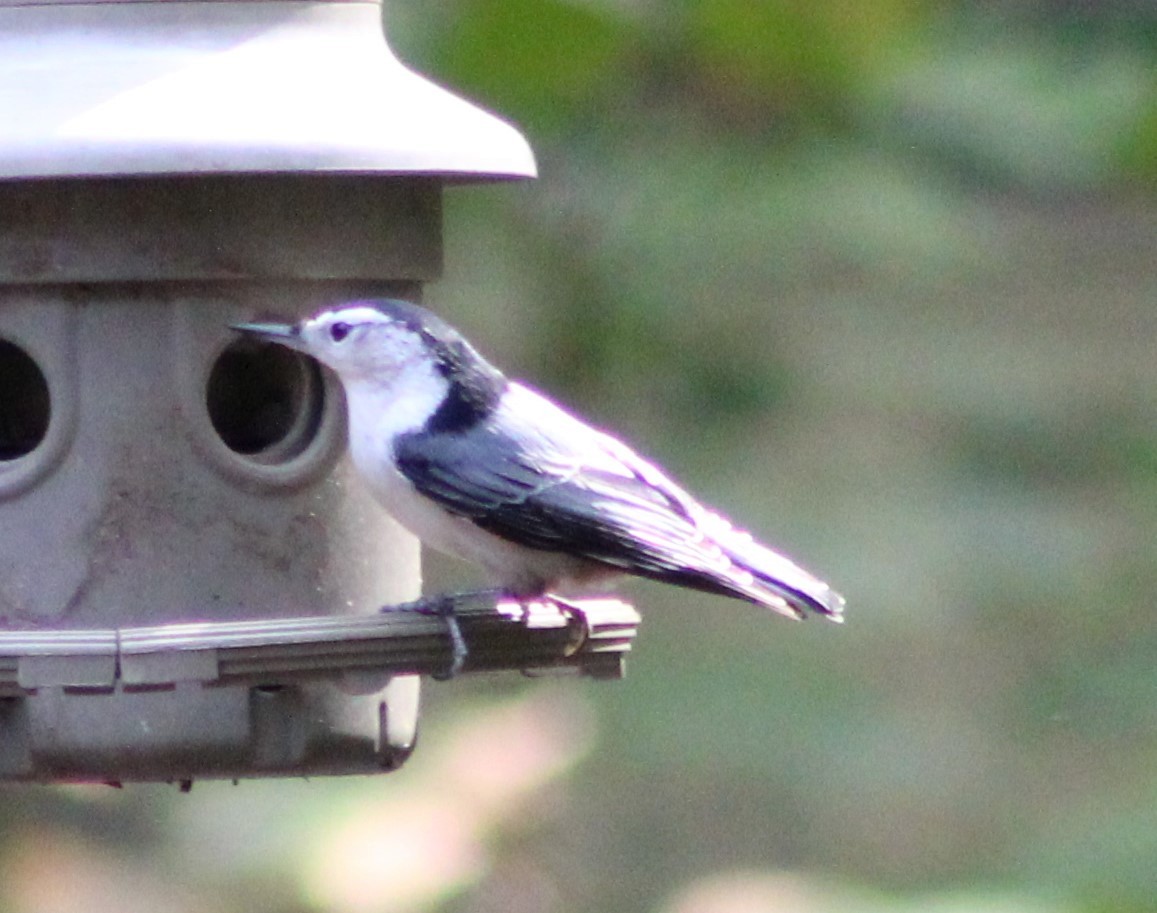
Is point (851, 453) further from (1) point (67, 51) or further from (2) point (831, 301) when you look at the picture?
(1) point (67, 51)

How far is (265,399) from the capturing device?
408 centimetres

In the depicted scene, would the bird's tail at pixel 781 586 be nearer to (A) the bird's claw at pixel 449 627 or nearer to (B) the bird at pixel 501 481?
(B) the bird at pixel 501 481

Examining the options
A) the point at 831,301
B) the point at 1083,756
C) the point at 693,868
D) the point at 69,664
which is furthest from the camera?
the point at 693,868

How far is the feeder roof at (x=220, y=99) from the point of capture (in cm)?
328

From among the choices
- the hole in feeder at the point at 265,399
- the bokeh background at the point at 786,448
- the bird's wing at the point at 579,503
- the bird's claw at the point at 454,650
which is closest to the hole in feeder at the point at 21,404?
the hole in feeder at the point at 265,399

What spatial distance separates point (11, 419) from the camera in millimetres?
4012

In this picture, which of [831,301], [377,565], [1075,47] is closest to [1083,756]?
[831,301]

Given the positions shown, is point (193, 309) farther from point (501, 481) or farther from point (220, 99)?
point (501, 481)

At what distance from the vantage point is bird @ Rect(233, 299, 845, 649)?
11.5ft

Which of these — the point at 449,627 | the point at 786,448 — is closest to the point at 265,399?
the point at 449,627

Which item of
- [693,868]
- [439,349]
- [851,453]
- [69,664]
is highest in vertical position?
[439,349]

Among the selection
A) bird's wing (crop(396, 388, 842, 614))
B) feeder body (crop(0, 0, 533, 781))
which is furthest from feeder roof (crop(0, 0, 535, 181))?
bird's wing (crop(396, 388, 842, 614))

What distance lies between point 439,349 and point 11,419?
0.89 meters

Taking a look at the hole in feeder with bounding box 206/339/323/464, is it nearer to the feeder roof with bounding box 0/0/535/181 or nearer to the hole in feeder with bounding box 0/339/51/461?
the hole in feeder with bounding box 0/339/51/461
